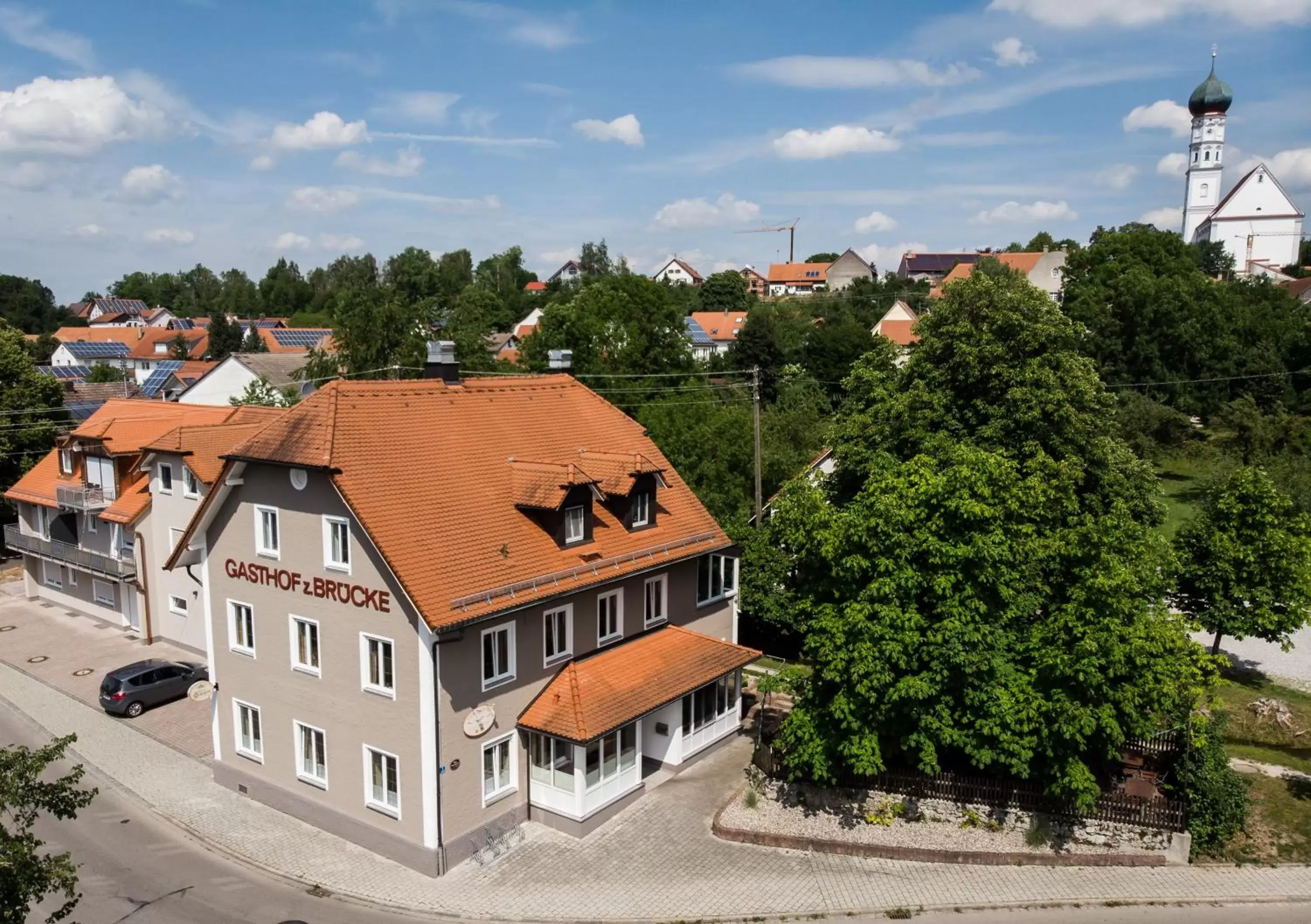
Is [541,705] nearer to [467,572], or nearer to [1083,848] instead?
[467,572]

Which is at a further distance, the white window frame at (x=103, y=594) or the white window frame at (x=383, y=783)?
the white window frame at (x=103, y=594)

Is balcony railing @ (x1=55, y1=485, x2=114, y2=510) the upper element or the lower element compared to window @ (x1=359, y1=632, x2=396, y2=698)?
upper

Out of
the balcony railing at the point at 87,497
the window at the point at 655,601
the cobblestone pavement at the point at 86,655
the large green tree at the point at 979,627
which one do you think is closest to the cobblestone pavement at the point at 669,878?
the large green tree at the point at 979,627

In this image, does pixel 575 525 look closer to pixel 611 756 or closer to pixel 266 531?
pixel 611 756

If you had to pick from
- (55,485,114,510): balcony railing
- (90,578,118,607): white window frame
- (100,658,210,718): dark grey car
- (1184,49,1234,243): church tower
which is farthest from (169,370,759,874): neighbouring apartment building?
(1184,49,1234,243): church tower

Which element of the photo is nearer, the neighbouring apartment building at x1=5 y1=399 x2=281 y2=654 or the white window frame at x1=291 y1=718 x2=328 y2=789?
the white window frame at x1=291 y1=718 x2=328 y2=789

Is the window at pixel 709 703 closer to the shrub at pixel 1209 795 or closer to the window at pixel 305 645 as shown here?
the window at pixel 305 645

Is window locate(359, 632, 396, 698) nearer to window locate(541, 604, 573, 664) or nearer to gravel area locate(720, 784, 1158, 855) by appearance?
window locate(541, 604, 573, 664)
